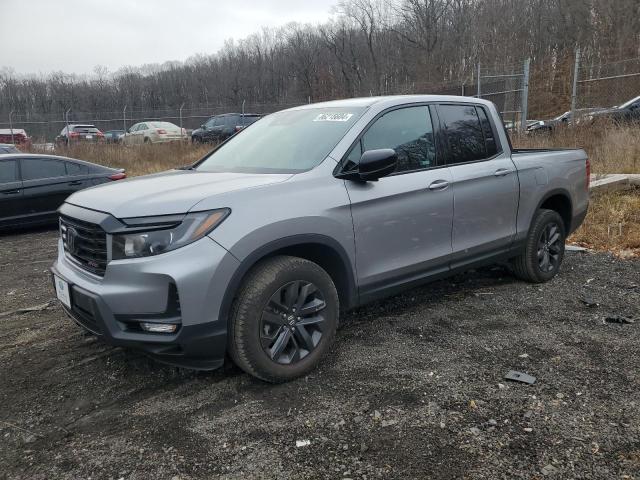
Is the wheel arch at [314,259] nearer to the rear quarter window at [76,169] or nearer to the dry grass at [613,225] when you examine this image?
the dry grass at [613,225]

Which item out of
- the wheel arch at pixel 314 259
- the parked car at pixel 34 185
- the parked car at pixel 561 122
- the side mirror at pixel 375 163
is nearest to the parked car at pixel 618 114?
the parked car at pixel 561 122

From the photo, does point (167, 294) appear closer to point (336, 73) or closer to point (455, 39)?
point (455, 39)

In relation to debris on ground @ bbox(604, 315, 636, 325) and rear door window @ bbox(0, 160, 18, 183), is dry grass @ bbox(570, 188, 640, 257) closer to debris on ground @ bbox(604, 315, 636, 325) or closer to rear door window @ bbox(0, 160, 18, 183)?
debris on ground @ bbox(604, 315, 636, 325)

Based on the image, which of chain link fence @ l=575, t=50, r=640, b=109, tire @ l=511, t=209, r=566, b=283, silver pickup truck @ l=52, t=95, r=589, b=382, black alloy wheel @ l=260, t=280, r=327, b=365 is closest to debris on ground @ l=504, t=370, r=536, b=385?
silver pickup truck @ l=52, t=95, r=589, b=382

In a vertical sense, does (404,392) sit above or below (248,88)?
below

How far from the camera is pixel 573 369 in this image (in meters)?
3.28

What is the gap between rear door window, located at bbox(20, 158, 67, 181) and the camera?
27.3 ft

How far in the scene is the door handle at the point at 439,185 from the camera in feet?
12.5

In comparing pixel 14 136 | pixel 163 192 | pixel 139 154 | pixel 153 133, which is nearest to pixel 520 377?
pixel 163 192

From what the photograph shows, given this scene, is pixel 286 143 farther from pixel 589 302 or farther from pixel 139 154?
pixel 139 154

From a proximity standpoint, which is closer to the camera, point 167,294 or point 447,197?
point 167,294

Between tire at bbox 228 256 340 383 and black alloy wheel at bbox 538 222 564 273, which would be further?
black alloy wheel at bbox 538 222 564 273

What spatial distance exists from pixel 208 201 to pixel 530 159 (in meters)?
3.26

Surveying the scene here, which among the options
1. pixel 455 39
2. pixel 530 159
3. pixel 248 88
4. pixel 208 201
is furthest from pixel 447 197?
pixel 248 88
